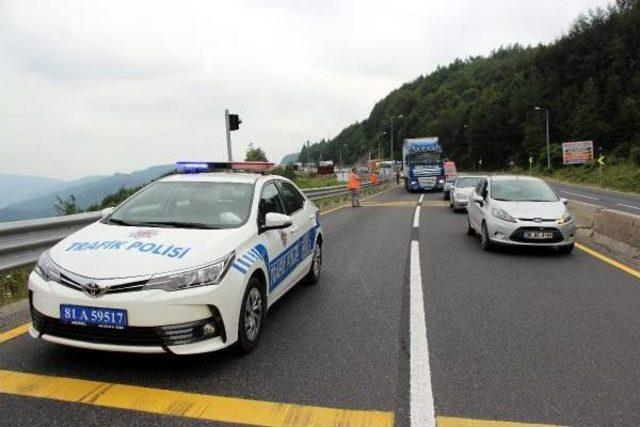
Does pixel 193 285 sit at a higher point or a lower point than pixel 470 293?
higher

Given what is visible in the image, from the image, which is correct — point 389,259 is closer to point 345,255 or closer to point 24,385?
point 345,255

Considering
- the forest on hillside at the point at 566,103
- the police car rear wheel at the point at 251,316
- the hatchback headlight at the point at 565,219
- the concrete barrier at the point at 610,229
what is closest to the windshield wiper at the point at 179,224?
the police car rear wheel at the point at 251,316

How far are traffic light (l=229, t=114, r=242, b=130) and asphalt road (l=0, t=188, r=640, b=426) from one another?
25.8 ft

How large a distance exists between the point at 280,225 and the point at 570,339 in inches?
114

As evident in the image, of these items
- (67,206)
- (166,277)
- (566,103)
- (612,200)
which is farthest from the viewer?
(566,103)

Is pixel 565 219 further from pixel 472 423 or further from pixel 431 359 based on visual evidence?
pixel 472 423

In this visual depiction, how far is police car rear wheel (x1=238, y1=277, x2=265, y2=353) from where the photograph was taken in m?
4.37

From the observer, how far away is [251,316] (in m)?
Answer: 4.60

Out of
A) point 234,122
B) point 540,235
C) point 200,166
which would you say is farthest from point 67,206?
point 540,235

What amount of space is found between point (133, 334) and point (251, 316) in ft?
3.56

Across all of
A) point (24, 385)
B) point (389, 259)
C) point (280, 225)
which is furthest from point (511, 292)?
point (24, 385)

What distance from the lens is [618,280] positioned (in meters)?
7.66

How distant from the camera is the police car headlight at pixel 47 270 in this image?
158 inches

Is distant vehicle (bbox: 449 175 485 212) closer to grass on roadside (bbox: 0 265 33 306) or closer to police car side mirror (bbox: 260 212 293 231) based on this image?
police car side mirror (bbox: 260 212 293 231)
